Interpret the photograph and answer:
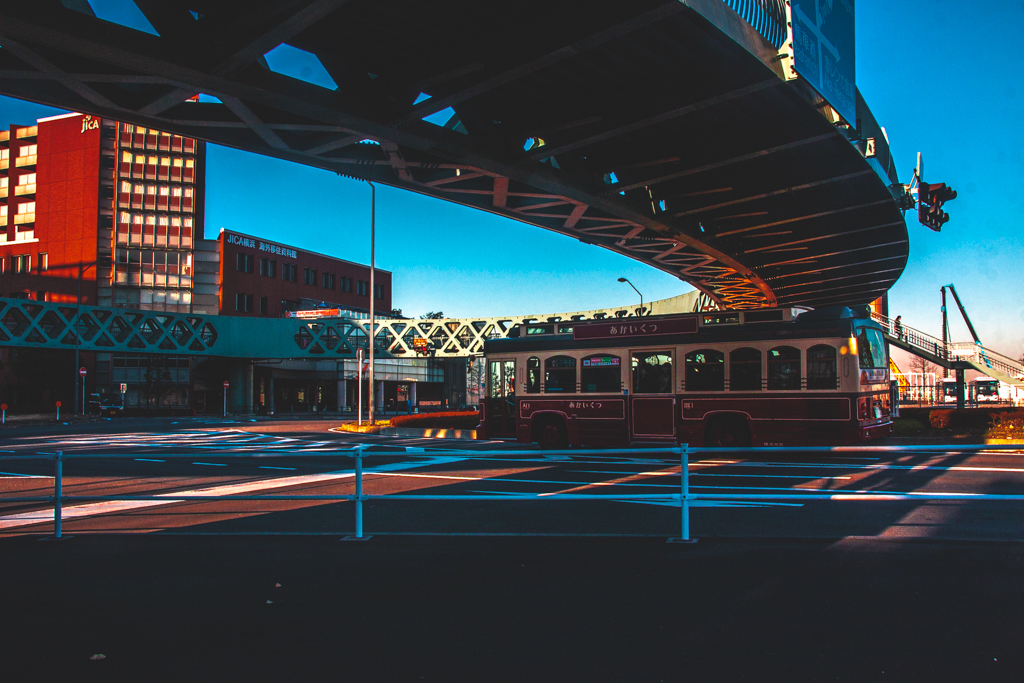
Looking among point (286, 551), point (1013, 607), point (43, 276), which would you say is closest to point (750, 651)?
point (1013, 607)

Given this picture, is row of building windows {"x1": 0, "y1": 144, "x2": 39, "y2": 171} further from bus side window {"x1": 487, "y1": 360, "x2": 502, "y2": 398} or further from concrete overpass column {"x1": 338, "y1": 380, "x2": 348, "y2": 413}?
bus side window {"x1": 487, "y1": 360, "x2": 502, "y2": 398}

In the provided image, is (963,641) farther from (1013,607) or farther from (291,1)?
(291,1)

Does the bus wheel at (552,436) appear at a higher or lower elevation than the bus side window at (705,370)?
lower

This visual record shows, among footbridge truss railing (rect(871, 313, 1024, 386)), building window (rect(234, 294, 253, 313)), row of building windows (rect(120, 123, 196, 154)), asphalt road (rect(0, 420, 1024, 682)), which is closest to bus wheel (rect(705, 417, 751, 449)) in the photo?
asphalt road (rect(0, 420, 1024, 682))

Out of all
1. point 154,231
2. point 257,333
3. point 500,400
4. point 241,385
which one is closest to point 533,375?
point 500,400

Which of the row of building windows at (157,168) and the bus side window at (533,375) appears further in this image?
the row of building windows at (157,168)

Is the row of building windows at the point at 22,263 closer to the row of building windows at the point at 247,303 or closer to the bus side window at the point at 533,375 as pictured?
the row of building windows at the point at 247,303

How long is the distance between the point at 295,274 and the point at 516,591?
267 ft

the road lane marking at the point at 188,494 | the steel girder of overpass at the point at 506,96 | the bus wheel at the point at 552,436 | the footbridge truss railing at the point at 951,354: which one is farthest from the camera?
the footbridge truss railing at the point at 951,354

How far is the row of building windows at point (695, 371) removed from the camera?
16.5 m

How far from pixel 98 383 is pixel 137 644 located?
2910 inches

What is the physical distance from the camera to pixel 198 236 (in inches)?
2953

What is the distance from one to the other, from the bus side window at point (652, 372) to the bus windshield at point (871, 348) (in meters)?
4.36

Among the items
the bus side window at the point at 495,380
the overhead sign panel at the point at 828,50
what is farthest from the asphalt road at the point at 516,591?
the bus side window at the point at 495,380
